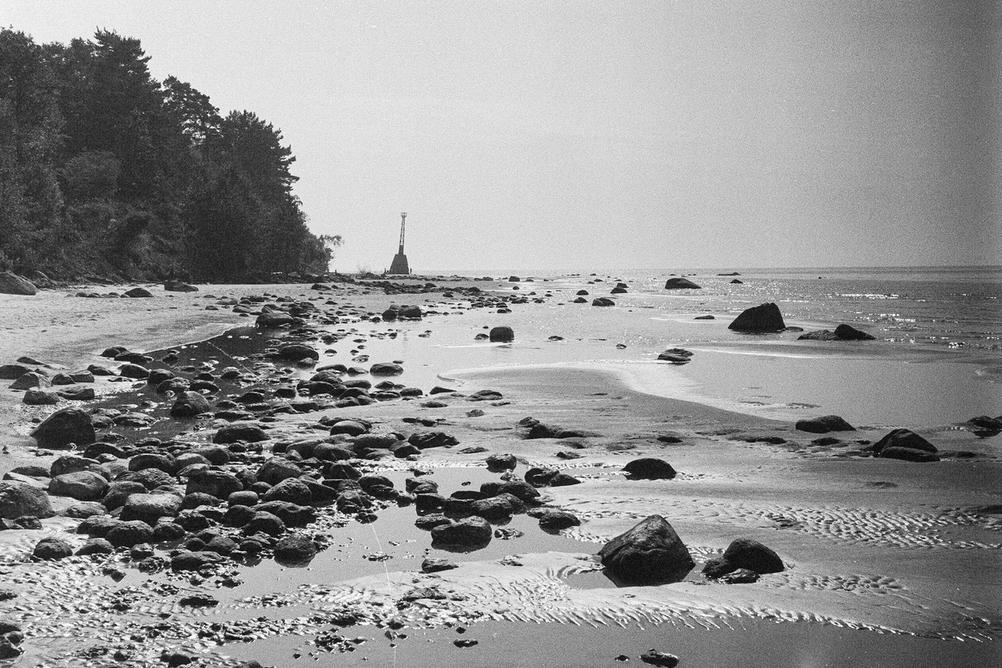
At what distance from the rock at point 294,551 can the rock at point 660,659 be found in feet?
7.41

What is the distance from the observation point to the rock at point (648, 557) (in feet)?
15.7

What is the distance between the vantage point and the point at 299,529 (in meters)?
5.63

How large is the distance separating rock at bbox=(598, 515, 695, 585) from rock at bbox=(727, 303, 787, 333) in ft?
77.7

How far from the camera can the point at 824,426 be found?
9500mm

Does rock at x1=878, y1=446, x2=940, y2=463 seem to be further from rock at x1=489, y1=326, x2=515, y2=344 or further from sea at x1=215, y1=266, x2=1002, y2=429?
rock at x1=489, y1=326, x2=515, y2=344

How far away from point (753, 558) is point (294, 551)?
2.85 m

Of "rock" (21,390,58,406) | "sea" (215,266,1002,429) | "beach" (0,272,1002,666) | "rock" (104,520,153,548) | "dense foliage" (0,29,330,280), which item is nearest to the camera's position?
"beach" (0,272,1002,666)

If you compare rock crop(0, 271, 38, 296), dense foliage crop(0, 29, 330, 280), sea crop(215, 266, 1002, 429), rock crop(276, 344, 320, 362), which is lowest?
sea crop(215, 266, 1002, 429)

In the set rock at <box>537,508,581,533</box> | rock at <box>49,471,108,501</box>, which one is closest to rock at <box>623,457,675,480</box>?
rock at <box>537,508,581,533</box>

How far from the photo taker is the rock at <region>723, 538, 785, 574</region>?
16.0 ft

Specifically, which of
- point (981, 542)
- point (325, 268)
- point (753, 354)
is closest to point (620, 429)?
point (981, 542)

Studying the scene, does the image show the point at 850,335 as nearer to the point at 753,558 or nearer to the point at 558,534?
the point at 558,534

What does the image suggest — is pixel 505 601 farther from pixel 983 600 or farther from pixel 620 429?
pixel 620 429

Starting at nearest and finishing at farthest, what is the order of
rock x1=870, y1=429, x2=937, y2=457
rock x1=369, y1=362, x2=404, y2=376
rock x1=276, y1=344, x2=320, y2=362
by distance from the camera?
rock x1=870, y1=429, x2=937, y2=457
rock x1=369, y1=362, x2=404, y2=376
rock x1=276, y1=344, x2=320, y2=362
